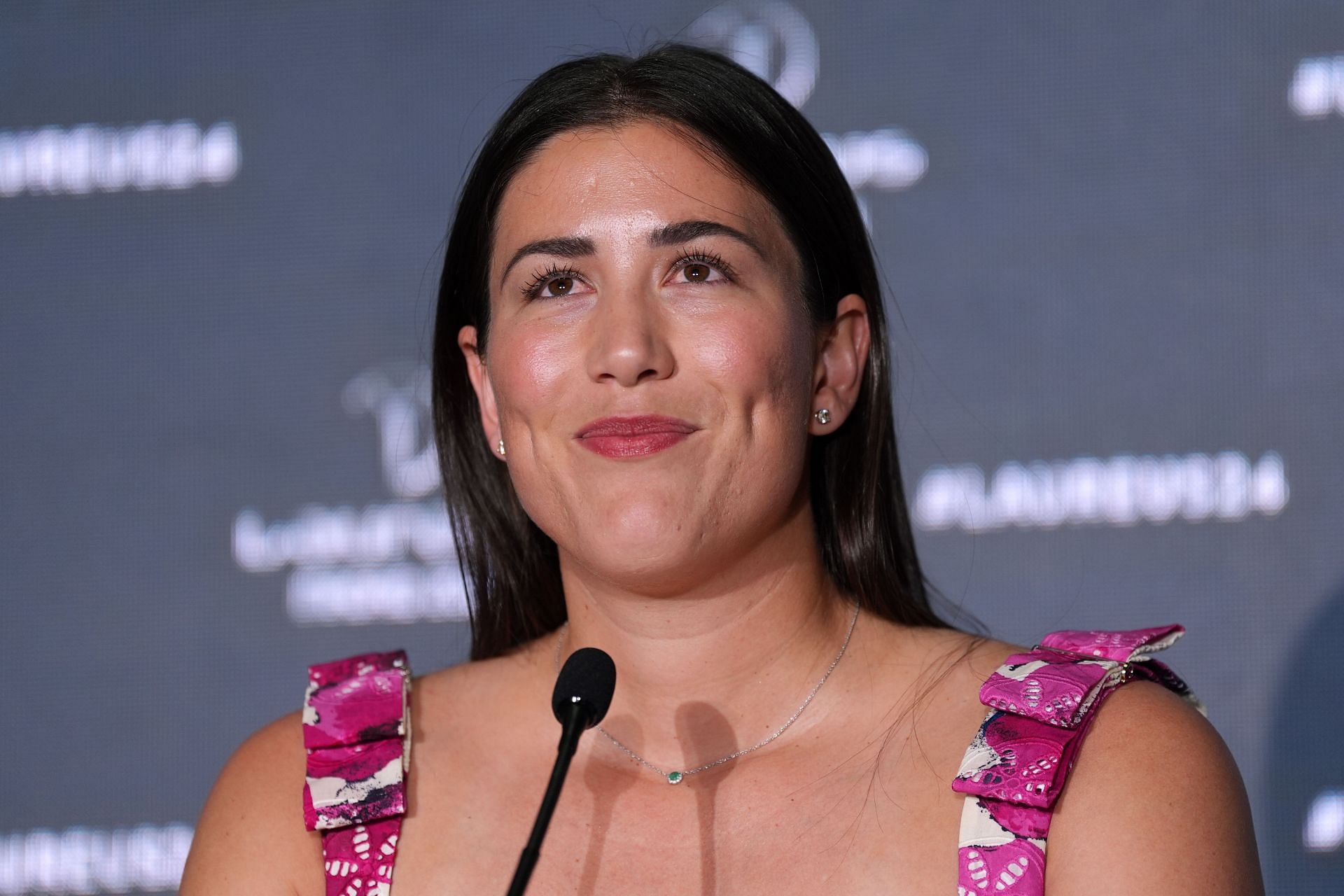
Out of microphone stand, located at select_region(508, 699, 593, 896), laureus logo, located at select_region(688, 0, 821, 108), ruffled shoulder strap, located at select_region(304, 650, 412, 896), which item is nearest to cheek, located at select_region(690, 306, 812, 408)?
microphone stand, located at select_region(508, 699, 593, 896)

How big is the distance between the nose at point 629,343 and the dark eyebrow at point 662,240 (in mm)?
65

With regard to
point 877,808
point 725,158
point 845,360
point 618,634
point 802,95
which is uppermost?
point 802,95

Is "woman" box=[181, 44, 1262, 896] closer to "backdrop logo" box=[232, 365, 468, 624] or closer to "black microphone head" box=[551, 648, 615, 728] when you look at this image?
"black microphone head" box=[551, 648, 615, 728]

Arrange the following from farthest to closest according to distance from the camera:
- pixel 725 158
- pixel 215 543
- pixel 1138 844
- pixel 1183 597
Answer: pixel 215 543, pixel 1183 597, pixel 725 158, pixel 1138 844

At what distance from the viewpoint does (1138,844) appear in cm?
133

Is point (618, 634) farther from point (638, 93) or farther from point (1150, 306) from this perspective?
point (1150, 306)

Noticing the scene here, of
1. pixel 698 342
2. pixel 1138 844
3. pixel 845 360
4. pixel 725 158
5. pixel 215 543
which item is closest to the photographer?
pixel 1138 844

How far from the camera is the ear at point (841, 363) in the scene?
169 centimetres

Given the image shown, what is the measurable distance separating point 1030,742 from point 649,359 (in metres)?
0.52

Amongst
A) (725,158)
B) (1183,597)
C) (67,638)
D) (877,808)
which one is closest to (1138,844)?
(877,808)

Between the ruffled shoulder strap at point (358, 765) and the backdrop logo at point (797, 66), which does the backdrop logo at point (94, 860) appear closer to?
the ruffled shoulder strap at point (358, 765)

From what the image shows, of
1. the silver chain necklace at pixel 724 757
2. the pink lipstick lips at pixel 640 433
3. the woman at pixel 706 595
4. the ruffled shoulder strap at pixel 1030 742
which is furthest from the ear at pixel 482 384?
the ruffled shoulder strap at pixel 1030 742

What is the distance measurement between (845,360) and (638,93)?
0.38 meters

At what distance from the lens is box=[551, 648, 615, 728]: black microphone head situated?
120cm
